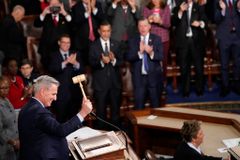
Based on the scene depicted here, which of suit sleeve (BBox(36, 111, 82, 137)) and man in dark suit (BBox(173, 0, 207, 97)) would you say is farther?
man in dark suit (BBox(173, 0, 207, 97))

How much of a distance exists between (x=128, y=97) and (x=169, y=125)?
6.14ft

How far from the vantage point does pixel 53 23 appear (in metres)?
7.01

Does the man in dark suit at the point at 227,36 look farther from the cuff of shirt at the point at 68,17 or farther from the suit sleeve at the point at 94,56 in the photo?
the cuff of shirt at the point at 68,17

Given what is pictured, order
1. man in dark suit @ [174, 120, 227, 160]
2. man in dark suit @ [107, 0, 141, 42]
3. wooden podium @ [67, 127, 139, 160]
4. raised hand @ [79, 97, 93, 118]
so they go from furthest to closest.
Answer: man in dark suit @ [107, 0, 141, 42] → man in dark suit @ [174, 120, 227, 160] → wooden podium @ [67, 127, 139, 160] → raised hand @ [79, 97, 93, 118]

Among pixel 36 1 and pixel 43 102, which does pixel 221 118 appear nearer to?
pixel 43 102

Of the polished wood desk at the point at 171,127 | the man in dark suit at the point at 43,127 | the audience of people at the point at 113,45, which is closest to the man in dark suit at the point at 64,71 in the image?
the audience of people at the point at 113,45

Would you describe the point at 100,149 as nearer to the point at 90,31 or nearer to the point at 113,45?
the point at 113,45

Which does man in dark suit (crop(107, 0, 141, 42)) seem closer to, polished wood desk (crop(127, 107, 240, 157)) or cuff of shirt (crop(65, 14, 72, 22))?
cuff of shirt (crop(65, 14, 72, 22))

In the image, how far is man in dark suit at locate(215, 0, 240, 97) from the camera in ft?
24.1

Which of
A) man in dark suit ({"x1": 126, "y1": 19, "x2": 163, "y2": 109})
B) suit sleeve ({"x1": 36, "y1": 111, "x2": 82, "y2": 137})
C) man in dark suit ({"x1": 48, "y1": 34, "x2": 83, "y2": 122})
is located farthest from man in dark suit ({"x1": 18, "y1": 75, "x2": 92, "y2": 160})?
man in dark suit ({"x1": 126, "y1": 19, "x2": 163, "y2": 109})

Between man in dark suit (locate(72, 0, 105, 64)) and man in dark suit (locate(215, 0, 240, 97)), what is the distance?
1737 mm

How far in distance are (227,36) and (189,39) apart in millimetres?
566

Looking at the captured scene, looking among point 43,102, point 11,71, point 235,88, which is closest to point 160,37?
point 235,88

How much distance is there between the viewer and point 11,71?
6.20m
